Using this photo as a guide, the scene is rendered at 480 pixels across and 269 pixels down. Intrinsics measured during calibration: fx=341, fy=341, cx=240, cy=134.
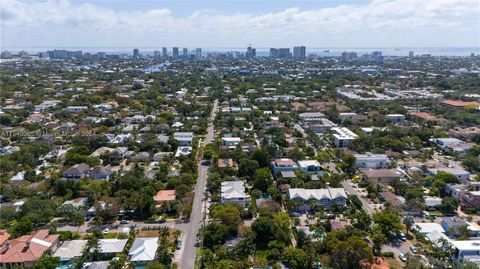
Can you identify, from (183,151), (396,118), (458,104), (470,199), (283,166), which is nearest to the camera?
(470,199)

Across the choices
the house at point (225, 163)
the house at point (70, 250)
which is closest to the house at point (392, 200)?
the house at point (225, 163)

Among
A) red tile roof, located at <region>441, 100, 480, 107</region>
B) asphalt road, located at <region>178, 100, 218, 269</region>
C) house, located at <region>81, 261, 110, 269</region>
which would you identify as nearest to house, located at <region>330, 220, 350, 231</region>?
asphalt road, located at <region>178, 100, 218, 269</region>

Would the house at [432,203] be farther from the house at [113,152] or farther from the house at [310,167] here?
the house at [113,152]

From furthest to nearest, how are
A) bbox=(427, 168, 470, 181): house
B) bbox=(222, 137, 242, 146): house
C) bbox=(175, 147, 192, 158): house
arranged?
bbox=(222, 137, 242, 146): house → bbox=(175, 147, 192, 158): house → bbox=(427, 168, 470, 181): house

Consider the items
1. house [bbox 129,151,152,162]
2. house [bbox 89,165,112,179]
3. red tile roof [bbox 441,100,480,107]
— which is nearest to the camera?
house [bbox 89,165,112,179]

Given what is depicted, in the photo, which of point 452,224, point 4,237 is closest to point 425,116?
point 452,224

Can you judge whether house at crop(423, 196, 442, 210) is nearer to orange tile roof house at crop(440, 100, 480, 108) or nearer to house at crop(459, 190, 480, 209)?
house at crop(459, 190, 480, 209)

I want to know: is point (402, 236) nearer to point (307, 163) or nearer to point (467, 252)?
point (467, 252)
